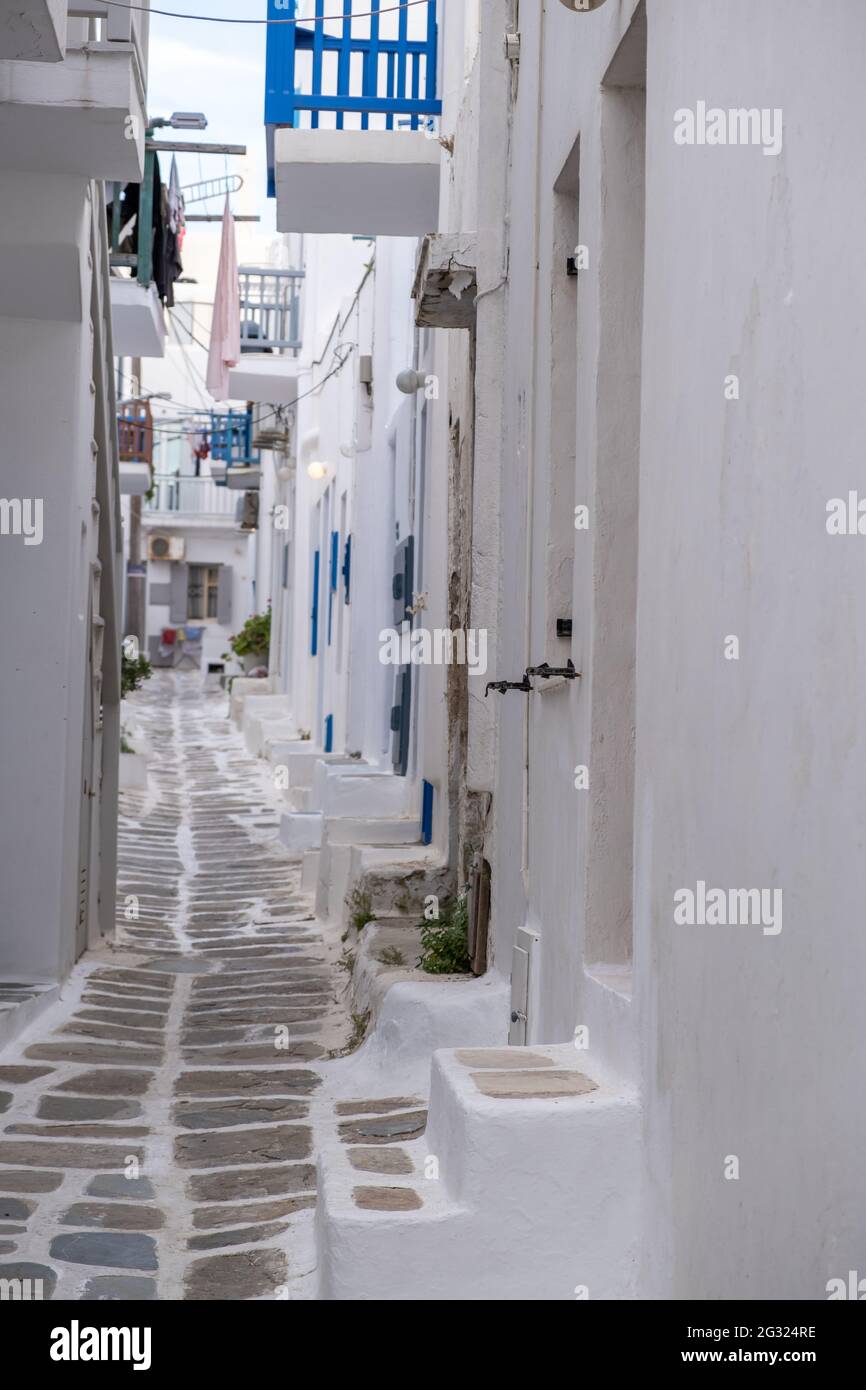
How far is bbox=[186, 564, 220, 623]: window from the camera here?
46438 millimetres

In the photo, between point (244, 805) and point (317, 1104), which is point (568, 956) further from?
point (244, 805)

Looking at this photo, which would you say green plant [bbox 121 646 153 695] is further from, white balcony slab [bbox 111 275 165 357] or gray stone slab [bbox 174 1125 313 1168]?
gray stone slab [bbox 174 1125 313 1168]

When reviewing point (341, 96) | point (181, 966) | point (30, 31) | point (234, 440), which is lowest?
point (181, 966)

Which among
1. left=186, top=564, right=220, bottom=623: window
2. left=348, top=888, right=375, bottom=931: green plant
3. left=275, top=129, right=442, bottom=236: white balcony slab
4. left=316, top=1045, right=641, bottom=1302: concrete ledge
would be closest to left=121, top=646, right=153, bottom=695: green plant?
left=275, top=129, right=442, bottom=236: white balcony slab

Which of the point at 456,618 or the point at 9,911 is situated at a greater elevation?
the point at 456,618

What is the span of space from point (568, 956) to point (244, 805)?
12.9 m

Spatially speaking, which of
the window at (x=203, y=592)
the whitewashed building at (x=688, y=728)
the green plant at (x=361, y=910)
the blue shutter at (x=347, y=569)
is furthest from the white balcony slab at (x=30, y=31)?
the window at (x=203, y=592)

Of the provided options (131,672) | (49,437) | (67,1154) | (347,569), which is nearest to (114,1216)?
(67,1154)

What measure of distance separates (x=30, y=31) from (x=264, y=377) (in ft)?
55.7

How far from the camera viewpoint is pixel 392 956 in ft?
25.5

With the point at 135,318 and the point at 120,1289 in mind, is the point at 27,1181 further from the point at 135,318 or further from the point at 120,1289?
the point at 135,318

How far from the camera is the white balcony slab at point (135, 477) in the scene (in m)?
28.3
